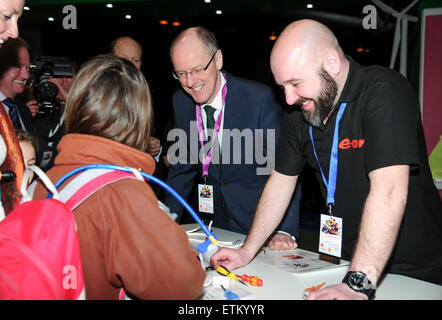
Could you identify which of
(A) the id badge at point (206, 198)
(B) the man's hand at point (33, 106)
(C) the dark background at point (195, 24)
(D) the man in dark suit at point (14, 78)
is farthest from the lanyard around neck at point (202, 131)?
(C) the dark background at point (195, 24)

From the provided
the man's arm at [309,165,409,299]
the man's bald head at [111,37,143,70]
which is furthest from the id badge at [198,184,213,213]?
the man's bald head at [111,37,143,70]

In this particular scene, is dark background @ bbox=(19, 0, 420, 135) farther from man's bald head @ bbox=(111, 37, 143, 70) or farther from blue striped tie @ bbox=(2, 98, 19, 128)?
blue striped tie @ bbox=(2, 98, 19, 128)

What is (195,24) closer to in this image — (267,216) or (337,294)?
(267,216)

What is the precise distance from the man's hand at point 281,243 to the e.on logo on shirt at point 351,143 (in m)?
0.50

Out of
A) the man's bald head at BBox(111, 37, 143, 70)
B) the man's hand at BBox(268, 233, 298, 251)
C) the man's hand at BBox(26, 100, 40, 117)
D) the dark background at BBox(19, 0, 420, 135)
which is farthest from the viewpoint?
the dark background at BBox(19, 0, 420, 135)

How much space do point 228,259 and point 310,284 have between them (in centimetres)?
33

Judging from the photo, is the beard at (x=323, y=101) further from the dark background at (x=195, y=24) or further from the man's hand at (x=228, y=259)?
the dark background at (x=195, y=24)

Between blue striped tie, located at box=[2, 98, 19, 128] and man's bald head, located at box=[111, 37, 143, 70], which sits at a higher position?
man's bald head, located at box=[111, 37, 143, 70]

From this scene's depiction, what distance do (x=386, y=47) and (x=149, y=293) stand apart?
31.0 ft

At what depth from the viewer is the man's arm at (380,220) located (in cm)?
121

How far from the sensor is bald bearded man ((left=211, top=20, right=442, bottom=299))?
1298mm

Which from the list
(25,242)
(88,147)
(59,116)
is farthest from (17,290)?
(59,116)

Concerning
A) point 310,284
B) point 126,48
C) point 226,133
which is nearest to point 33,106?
point 126,48
